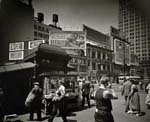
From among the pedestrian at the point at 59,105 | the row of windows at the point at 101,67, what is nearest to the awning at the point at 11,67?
the pedestrian at the point at 59,105

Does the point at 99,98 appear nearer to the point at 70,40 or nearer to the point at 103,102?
the point at 103,102

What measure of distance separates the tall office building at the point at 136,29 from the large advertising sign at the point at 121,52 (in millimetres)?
68

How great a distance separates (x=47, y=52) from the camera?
7.65 feet

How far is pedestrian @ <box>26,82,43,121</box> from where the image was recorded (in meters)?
2.24

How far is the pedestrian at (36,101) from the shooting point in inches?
88.0

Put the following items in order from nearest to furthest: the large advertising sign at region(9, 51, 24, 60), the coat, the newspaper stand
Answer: the coat → the newspaper stand → the large advertising sign at region(9, 51, 24, 60)

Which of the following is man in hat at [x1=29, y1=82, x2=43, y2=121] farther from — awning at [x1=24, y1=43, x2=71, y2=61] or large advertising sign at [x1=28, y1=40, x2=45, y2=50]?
large advertising sign at [x1=28, y1=40, x2=45, y2=50]

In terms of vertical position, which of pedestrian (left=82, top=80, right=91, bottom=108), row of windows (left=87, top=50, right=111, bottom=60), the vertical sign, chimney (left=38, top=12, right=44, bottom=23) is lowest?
pedestrian (left=82, top=80, right=91, bottom=108)

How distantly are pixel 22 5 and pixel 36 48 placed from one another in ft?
2.70

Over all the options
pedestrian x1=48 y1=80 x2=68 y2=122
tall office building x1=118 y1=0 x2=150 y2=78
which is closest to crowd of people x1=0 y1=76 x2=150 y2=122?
pedestrian x1=48 y1=80 x2=68 y2=122

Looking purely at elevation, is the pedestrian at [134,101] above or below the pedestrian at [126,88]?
below

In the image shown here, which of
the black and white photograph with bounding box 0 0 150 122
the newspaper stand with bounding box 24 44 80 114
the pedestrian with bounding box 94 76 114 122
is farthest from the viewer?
Answer: the newspaper stand with bounding box 24 44 80 114

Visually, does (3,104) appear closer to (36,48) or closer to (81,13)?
(36,48)

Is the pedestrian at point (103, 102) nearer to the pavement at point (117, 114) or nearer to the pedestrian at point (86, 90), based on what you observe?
the pavement at point (117, 114)
